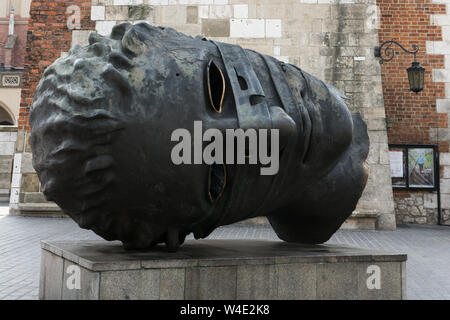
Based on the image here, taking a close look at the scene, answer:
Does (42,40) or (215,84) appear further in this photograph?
(42,40)

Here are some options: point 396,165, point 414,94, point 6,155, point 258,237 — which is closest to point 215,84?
point 258,237

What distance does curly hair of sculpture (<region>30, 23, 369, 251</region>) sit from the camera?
209cm

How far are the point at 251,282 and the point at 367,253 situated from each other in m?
0.86

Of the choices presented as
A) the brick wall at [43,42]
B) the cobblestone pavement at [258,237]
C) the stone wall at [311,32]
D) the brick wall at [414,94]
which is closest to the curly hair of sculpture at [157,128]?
the cobblestone pavement at [258,237]

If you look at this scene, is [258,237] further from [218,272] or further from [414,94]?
[414,94]

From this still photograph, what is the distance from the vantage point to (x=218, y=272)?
8.05 ft

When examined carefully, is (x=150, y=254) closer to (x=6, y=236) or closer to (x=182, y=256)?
(x=182, y=256)

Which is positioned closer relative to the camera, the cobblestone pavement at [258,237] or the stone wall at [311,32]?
the cobblestone pavement at [258,237]

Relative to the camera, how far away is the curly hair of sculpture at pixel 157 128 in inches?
82.3

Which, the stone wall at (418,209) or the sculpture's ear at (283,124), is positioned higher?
the sculpture's ear at (283,124)

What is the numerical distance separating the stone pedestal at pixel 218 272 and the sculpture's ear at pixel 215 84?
870mm

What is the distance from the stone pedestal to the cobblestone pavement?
0.91 m

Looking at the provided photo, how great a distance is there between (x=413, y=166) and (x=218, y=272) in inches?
329

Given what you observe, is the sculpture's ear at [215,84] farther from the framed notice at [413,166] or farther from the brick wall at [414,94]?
the brick wall at [414,94]
